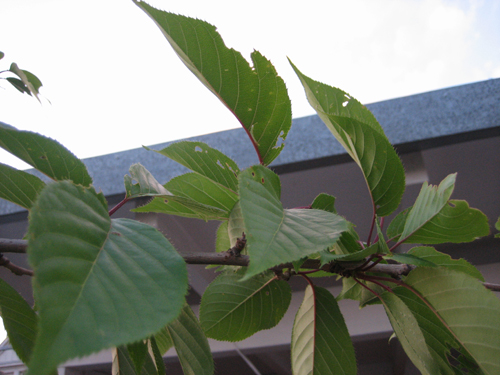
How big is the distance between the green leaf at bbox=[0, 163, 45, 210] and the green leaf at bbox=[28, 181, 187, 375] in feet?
0.36

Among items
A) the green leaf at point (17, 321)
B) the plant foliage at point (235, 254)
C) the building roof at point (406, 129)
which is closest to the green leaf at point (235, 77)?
the plant foliage at point (235, 254)

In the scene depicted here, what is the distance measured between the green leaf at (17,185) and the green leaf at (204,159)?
0.38 ft

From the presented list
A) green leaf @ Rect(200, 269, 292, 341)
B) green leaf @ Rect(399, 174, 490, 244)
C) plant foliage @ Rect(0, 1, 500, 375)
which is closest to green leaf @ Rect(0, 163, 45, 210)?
plant foliage @ Rect(0, 1, 500, 375)

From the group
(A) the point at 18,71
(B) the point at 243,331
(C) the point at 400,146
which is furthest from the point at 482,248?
(A) the point at 18,71

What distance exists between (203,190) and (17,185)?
164mm

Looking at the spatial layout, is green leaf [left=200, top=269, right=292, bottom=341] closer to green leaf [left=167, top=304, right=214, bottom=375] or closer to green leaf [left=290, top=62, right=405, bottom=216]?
green leaf [left=167, top=304, right=214, bottom=375]

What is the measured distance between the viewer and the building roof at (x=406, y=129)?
1.88m

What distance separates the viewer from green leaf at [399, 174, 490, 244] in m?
0.30

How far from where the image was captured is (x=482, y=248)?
3.00 meters

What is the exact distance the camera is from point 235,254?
0.30m

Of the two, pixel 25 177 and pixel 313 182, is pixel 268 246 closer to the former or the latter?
pixel 25 177

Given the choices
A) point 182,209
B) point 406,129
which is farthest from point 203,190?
point 406,129

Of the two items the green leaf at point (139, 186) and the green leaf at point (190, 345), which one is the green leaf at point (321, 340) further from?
the green leaf at point (139, 186)

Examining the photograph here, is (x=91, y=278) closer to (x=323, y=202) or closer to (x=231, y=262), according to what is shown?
(x=231, y=262)
